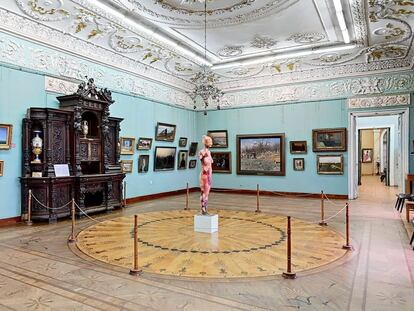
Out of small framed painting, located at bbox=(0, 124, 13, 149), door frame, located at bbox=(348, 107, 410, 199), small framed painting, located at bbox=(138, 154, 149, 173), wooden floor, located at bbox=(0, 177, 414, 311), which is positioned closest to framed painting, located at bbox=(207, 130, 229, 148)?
small framed painting, located at bbox=(138, 154, 149, 173)

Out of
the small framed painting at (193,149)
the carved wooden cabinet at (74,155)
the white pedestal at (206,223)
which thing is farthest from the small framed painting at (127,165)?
the white pedestal at (206,223)

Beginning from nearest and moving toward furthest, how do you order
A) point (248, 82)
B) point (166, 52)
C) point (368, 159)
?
point (166, 52)
point (248, 82)
point (368, 159)

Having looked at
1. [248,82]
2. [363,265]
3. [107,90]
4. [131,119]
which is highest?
[248,82]

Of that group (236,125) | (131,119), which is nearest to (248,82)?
(236,125)

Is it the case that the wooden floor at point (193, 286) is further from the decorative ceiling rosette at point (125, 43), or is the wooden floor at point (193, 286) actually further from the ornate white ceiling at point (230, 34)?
the decorative ceiling rosette at point (125, 43)

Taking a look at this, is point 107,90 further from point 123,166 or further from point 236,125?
point 236,125

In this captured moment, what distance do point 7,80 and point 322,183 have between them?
11.6 m

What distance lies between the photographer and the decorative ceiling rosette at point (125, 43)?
10164 mm

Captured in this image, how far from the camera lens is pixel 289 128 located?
1413 cm

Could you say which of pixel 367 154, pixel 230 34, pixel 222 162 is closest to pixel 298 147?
pixel 222 162

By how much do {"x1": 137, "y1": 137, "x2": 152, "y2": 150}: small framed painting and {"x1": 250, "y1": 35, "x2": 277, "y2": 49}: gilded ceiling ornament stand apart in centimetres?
537

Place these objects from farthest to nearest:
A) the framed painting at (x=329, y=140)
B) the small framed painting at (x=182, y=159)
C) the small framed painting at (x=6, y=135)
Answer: the small framed painting at (x=182, y=159) < the framed painting at (x=329, y=140) < the small framed painting at (x=6, y=135)

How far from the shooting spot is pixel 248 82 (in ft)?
49.0

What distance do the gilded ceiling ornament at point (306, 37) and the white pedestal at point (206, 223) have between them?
6653 millimetres
